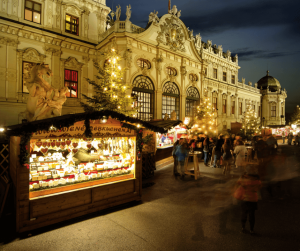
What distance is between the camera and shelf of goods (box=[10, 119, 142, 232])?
4.76m

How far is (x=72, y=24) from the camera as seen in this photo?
59.6 feet

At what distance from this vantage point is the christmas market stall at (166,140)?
13.7 m

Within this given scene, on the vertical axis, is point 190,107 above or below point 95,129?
above

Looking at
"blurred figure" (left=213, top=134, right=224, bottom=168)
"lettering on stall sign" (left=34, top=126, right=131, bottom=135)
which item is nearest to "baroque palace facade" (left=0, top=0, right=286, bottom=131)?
"blurred figure" (left=213, top=134, right=224, bottom=168)

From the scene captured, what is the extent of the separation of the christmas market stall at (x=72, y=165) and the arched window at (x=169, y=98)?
14.7m

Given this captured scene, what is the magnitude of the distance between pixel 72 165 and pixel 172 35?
1972cm

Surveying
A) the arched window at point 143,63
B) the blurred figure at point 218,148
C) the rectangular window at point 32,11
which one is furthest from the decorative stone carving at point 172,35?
the blurred figure at point 218,148

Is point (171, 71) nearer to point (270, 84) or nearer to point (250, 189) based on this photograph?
point (250, 189)

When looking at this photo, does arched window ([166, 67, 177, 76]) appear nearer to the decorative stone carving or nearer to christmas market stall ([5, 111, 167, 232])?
the decorative stone carving

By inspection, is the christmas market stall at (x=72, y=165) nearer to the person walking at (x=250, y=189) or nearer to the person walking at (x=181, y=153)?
the person walking at (x=181, y=153)

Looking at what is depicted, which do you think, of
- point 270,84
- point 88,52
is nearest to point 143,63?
point 88,52

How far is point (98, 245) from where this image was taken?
13.4ft

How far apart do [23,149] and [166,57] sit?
1867cm

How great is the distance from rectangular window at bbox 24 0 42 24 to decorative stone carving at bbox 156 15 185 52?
11257 millimetres
